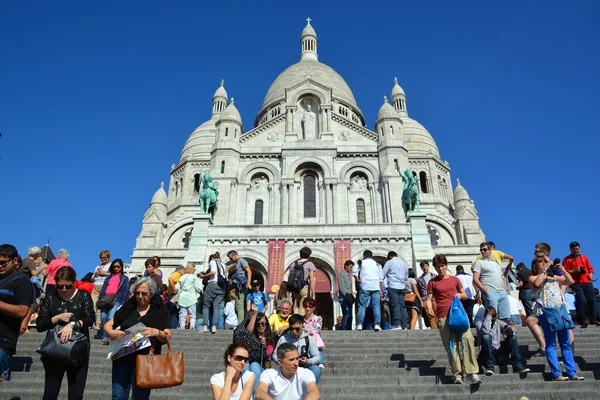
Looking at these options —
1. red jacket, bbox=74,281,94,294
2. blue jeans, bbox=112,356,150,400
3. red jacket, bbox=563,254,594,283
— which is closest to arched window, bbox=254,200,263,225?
red jacket, bbox=74,281,94,294

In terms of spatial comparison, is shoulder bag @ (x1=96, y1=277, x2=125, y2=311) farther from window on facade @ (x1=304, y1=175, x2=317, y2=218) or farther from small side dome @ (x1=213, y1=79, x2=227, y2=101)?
small side dome @ (x1=213, y1=79, x2=227, y2=101)

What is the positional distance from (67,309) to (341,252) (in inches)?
717

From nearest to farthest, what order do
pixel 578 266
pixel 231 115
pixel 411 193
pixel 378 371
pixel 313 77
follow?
pixel 378 371
pixel 578 266
pixel 411 193
pixel 231 115
pixel 313 77

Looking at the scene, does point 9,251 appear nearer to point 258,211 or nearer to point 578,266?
point 578,266

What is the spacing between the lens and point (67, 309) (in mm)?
5355

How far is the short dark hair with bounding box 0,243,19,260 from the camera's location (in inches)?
207

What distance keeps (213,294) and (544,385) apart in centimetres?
703

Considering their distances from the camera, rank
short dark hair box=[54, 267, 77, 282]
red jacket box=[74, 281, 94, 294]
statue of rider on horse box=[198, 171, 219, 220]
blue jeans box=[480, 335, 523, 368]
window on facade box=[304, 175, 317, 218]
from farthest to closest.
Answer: window on facade box=[304, 175, 317, 218] → statue of rider on horse box=[198, 171, 219, 220] → red jacket box=[74, 281, 94, 294] → blue jeans box=[480, 335, 523, 368] → short dark hair box=[54, 267, 77, 282]

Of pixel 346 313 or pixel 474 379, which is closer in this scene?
pixel 474 379

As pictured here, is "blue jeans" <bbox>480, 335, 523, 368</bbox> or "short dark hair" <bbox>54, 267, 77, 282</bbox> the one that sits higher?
"short dark hair" <bbox>54, 267, 77, 282</bbox>

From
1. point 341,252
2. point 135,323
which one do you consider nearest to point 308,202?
point 341,252

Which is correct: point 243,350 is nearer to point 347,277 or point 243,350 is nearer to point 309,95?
point 347,277

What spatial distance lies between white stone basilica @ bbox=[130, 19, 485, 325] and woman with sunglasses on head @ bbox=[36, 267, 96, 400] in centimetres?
1661

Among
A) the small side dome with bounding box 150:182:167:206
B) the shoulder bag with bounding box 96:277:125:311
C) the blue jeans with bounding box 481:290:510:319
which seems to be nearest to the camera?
the blue jeans with bounding box 481:290:510:319
